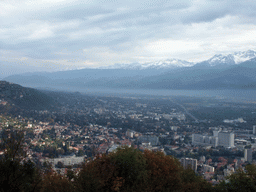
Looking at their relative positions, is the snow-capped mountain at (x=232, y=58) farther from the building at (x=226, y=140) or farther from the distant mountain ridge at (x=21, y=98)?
the building at (x=226, y=140)

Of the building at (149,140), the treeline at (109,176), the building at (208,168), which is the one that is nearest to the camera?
the treeline at (109,176)

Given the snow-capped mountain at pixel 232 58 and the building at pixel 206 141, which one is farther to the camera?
the snow-capped mountain at pixel 232 58

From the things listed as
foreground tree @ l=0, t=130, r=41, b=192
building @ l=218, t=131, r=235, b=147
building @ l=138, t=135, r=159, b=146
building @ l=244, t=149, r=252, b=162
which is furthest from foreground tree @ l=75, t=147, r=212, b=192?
building @ l=218, t=131, r=235, b=147

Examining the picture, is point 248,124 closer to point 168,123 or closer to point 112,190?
point 168,123

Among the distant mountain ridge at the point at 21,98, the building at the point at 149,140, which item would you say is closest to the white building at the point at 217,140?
the building at the point at 149,140

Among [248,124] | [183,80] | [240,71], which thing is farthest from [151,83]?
[248,124]

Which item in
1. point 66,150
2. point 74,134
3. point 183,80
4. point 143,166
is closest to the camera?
point 143,166

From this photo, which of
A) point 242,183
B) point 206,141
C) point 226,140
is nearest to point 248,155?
point 226,140

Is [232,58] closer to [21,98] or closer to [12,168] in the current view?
[21,98]

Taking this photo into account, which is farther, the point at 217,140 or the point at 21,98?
the point at 21,98
